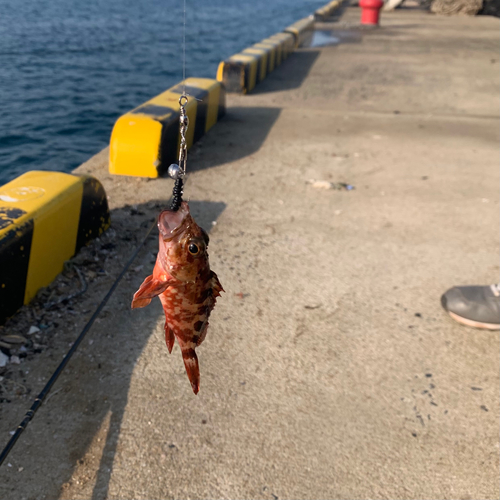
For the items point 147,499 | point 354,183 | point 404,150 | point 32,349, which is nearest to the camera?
point 147,499

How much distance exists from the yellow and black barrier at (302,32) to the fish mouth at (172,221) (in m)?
14.0

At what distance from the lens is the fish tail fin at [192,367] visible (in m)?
1.83

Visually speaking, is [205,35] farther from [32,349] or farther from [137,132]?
[32,349]

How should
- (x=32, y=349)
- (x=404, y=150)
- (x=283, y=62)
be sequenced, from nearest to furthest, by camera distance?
1. (x=32, y=349)
2. (x=404, y=150)
3. (x=283, y=62)

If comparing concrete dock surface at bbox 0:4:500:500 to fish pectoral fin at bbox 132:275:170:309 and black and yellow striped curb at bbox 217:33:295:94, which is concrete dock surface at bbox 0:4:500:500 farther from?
black and yellow striped curb at bbox 217:33:295:94

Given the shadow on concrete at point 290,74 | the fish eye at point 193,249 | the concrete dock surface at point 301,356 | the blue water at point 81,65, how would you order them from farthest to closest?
the shadow on concrete at point 290,74
the blue water at point 81,65
the concrete dock surface at point 301,356
the fish eye at point 193,249

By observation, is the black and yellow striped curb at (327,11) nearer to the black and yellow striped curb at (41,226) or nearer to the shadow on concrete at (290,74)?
the shadow on concrete at (290,74)

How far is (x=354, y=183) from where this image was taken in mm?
6262

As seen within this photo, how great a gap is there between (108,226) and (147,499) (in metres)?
2.82

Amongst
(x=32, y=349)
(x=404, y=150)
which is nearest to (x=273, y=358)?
(x=32, y=349)

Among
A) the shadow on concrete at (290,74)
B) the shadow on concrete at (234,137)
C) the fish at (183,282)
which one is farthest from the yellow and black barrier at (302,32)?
the fish at (183,282)

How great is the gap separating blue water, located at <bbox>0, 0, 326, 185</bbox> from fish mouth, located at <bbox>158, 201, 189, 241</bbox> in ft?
18.6

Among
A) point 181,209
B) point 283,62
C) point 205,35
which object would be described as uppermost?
point 181,209

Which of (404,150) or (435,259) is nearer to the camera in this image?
(435,259)
